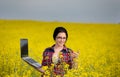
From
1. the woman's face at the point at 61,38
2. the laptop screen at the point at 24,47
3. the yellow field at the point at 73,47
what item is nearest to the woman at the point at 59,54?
the woman's face at the point at 61,38

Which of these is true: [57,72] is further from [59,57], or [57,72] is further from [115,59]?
[115,59]

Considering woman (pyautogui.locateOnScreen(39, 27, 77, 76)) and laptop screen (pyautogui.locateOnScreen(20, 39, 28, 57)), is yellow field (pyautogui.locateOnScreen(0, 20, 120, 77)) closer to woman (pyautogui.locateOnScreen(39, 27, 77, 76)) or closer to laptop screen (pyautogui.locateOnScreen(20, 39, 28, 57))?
woman (pyautogui.locateOnScreen(39, 27, 77, 76))

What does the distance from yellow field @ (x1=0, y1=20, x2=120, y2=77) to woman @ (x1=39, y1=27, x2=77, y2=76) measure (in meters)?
0.17

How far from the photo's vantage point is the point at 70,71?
21.2 feet

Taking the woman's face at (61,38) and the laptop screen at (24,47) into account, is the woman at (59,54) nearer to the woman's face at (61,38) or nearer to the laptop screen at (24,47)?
the woman's face at (61,38)

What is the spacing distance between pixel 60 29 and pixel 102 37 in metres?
12.1

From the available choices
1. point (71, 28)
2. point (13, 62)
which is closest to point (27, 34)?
point (71, 28)

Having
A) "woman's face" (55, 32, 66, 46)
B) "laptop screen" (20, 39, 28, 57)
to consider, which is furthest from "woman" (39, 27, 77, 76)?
"laptop screen" (20, 39, 28, 57)

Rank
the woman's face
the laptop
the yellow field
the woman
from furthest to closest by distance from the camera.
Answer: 1. the yellow field
2. the woman's face
3. the woman
4. the laptop

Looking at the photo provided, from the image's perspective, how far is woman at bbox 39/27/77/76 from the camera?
6.56m

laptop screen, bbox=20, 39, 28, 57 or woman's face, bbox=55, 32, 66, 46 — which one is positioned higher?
woman's face, bbox=55, 32, 66, 46

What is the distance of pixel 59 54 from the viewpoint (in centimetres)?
661

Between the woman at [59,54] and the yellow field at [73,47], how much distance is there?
0.17m

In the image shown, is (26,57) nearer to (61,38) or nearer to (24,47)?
(24,47)
